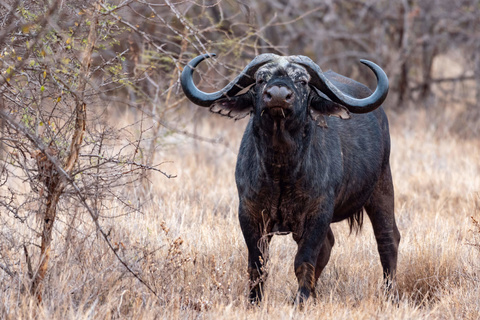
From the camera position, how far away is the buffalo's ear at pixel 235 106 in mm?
4789

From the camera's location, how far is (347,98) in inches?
187

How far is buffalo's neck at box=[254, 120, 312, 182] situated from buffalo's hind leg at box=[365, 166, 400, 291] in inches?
57.2

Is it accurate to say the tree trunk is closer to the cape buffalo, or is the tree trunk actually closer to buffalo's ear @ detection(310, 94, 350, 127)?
the cape buffalo

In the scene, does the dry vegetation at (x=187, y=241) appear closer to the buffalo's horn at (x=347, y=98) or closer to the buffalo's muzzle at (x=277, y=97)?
the buffalo's muzzle at (x=277, y=97)

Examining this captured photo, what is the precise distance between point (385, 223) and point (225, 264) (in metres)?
1.63

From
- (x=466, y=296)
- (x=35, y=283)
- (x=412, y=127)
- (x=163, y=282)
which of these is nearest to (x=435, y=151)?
(x=412, y=127)

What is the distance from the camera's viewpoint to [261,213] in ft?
15.5

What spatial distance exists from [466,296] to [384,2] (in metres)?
11.2

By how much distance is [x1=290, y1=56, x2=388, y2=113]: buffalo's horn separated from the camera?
184 inches

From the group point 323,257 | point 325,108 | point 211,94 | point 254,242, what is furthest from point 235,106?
point 323,257

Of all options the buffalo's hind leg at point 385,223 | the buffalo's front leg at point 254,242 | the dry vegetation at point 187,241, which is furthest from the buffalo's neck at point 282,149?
the buffalo's hind leg at point 385,223

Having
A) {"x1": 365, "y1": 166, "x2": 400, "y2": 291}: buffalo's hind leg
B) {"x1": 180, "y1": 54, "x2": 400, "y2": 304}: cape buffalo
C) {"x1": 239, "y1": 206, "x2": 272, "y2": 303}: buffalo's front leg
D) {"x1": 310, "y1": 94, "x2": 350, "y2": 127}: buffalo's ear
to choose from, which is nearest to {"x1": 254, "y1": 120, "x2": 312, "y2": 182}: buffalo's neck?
{"x1": 180, "y1": 54, "x2": 400, "y2": 304}: cape buffalo

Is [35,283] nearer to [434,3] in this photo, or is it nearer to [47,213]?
[47,213]

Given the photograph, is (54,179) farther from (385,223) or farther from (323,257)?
(385,223)
